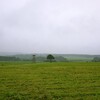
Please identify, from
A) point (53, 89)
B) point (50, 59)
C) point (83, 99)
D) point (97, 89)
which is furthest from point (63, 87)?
point (50, 59)

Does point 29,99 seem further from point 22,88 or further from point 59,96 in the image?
point 22,88

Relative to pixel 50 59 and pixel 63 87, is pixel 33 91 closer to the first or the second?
pixel 63 87

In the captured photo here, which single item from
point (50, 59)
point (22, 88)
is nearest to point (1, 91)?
point (22, 88)

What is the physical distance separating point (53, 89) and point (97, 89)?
2141 mm

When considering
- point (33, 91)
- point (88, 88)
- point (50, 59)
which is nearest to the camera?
point (33, 91)

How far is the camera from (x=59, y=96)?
1059cm

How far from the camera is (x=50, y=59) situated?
47.1m

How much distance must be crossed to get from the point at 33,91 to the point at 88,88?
2808mm

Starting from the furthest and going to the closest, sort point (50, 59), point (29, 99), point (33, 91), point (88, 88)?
point (50, 59), point (88, 88), point (33, 91), point (29, 99)

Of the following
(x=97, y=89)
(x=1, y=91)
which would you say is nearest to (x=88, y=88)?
(x=97, y=89)

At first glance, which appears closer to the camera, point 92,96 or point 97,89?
point 92,96

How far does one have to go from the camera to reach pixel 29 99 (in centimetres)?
1006

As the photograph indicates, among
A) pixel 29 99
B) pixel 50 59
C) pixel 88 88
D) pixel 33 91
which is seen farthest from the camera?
pixel 50 59

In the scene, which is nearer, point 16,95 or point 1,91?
point 16,95
